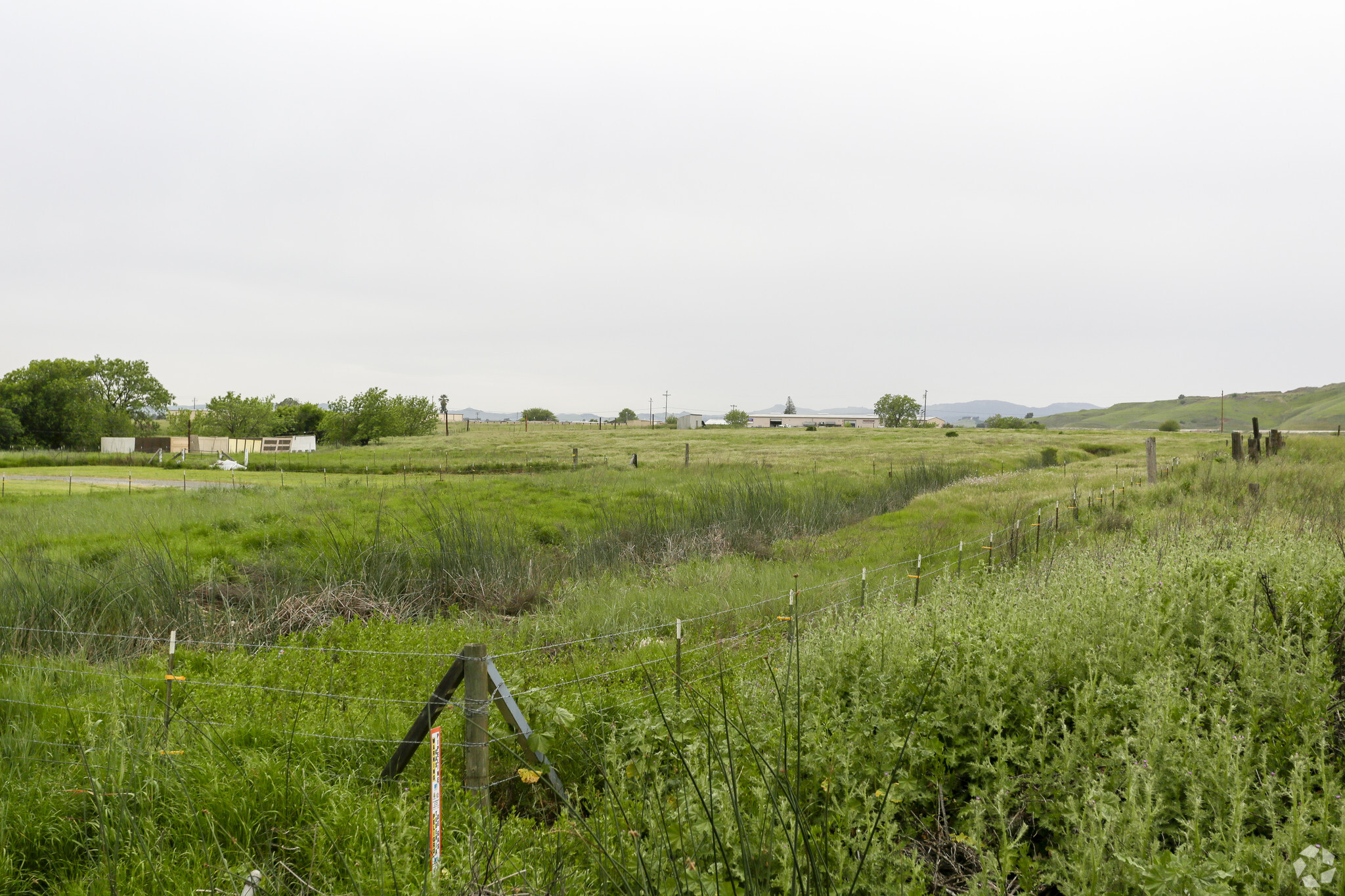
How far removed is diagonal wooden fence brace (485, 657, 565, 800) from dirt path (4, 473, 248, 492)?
65.7ft

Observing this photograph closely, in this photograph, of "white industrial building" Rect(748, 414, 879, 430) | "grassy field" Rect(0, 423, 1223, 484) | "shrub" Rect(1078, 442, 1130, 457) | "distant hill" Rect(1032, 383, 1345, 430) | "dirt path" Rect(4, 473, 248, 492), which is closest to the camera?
"dirt path" Rect(4, 473, 248, 492)

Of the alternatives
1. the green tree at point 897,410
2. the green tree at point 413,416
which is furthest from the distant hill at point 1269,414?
the green tree at point 413,416

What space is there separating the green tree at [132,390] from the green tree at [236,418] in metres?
7.20

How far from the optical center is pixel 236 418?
70.1 metres

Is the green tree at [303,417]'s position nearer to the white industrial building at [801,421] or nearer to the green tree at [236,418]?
the green tree at [236,418]

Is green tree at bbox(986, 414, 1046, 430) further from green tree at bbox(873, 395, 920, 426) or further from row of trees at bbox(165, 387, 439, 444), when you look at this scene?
row of trees at bbox(165, 387, 439, 444)

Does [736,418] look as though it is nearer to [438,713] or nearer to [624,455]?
[624,455]

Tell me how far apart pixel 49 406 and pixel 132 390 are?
20533mm


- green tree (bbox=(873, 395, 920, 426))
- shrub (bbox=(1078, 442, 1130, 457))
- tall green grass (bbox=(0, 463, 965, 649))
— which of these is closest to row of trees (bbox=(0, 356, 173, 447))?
tall green grass (bbox=(0, 463, 965, 649))

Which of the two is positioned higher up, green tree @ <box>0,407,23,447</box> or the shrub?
green tree @ <box>0,407,23,447</box>

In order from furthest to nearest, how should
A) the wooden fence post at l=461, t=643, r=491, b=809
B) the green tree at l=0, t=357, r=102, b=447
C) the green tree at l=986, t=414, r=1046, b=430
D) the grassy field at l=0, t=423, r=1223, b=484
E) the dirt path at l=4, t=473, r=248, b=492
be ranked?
the green tree at l=986, t=414, r=1046, b=430 → the green tree at l=0, t=357, r=102, b=447 → the grassy field at l=0, t=423, r=1223, b=484 → the dirt path at l=4, t=473, r=248, b=492 → the wooden fence post at l=461, t=643, r=491, b=809

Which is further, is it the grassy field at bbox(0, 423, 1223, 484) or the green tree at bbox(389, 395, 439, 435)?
the green tree at bbox(389, 395, 439, 435)

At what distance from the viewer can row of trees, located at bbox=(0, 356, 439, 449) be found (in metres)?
56.5

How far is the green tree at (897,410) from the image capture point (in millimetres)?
129125
